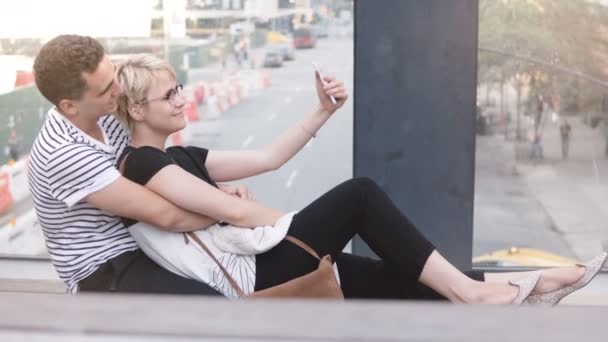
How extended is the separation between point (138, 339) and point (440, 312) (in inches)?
10.9

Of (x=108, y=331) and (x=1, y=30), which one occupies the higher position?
(x=1, y=30)

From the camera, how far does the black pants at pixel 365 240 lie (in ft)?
7.59

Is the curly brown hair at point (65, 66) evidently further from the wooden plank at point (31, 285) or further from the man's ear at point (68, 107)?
the wooden plank at point (31, 285)

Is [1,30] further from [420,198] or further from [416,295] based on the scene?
[416,295]

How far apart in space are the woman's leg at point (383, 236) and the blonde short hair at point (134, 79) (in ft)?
1.70

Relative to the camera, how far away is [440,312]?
0.83 m

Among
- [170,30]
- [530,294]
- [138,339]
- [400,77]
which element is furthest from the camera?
[170,30]

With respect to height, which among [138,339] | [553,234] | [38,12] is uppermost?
[38,12]

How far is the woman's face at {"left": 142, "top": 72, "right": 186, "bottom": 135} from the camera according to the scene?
92.4 inches

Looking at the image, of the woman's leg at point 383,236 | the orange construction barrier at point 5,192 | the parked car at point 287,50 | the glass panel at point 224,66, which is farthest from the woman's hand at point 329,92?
the orange construction barrier at point 5,192

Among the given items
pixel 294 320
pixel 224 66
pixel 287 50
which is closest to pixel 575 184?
pixel 287 50

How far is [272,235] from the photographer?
232cm

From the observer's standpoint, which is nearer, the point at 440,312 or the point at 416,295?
the point at 440,312

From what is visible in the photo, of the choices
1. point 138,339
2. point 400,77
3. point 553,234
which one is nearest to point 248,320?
point 138,339
